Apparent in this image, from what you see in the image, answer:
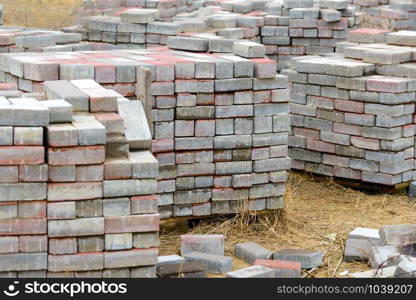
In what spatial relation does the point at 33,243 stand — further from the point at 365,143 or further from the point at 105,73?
the point at 365,143

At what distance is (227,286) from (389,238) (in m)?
2.81

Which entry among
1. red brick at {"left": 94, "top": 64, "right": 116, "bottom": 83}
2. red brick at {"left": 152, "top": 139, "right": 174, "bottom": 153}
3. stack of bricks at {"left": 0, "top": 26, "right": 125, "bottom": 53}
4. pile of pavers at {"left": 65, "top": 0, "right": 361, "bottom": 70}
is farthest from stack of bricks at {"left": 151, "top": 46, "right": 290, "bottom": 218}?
pile of pavers at {"left": 65, "top": 0, "right": 361, "bottom": 70}

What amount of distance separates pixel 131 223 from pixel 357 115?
17.9 ft

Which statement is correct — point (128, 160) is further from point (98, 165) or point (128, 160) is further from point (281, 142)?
point (281, 142)

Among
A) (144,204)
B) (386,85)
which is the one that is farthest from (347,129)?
(144,204)

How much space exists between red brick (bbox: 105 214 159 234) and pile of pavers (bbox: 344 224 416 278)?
90.2 inches

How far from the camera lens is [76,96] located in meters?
7.83

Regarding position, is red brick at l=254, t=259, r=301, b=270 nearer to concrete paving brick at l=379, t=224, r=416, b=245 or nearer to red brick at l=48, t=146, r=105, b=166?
concrete paving brick at l=379, t=224, r=416, b=245

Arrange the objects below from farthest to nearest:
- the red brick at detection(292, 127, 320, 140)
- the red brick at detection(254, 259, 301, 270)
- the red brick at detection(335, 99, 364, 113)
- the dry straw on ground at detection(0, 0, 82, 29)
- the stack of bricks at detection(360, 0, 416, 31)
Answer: the dry straw on ground at detection(0, 0, 82, 29), the stack of bricks at detection(360, 0, 416, 31), the red brick at detection(292, 127, 320, 140), the red brick at detection(335, 99, 364, 113), the red brick at detection(254, 259, 301, 270)

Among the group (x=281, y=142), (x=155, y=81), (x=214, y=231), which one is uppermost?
(x=155, y=81)

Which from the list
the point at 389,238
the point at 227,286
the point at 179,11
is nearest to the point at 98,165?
the point at 227,286

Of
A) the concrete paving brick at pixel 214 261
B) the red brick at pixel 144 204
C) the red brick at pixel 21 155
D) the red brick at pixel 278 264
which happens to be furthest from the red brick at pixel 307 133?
the red brick at pixel 21 155

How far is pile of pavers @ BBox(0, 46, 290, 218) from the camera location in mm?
9828

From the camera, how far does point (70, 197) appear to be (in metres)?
7.30
